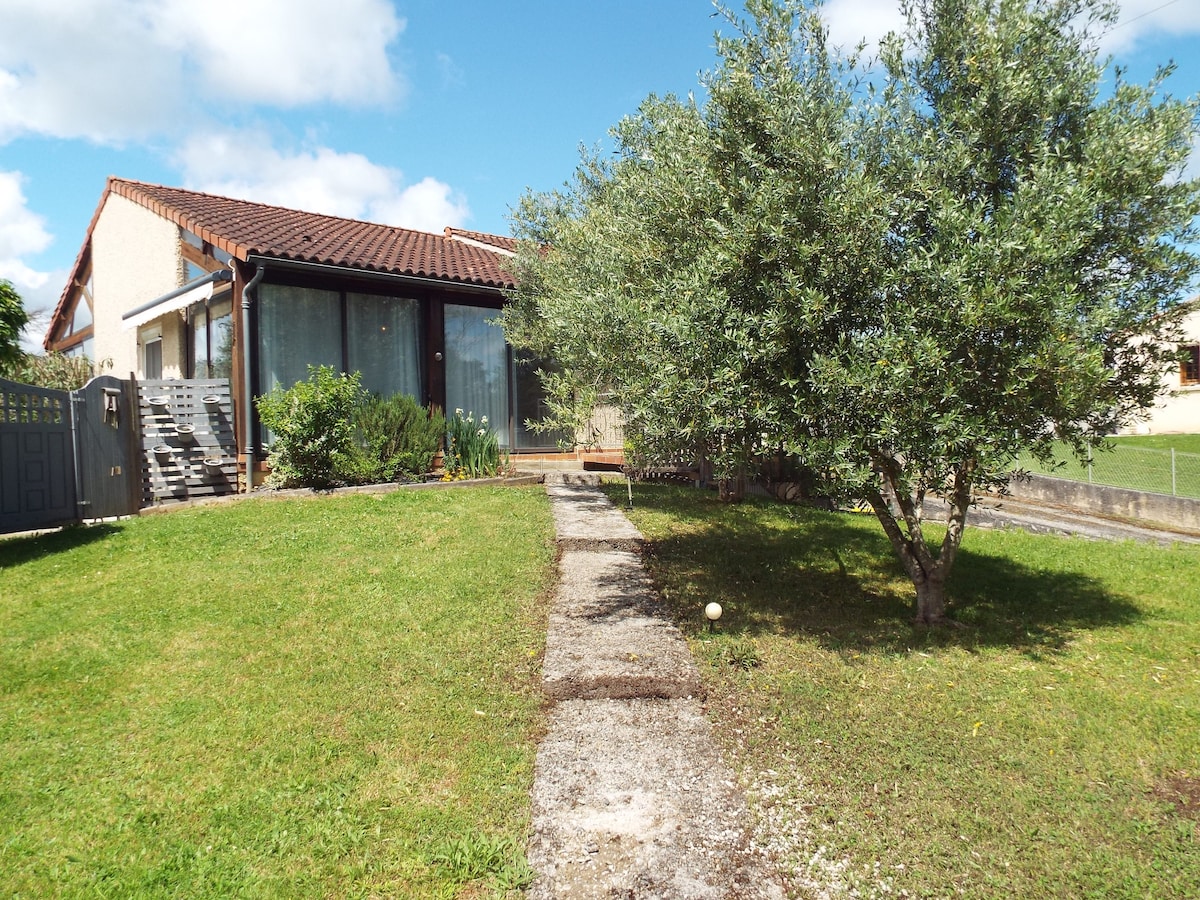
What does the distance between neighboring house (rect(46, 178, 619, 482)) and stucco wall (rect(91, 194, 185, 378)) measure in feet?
0.16

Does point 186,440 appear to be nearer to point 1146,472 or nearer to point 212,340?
point 212,340

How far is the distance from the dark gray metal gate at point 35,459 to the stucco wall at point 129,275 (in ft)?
16.4

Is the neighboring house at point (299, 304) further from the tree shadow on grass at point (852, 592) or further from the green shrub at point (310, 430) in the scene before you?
the tree shadow on grass at point (852, 592)

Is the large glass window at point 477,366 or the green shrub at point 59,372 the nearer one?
the large glass window at point 477,366

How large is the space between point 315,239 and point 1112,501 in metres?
17.4

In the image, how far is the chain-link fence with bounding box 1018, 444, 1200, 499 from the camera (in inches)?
592

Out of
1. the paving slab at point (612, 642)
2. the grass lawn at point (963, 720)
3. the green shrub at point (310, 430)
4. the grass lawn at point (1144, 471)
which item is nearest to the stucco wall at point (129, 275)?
the green shrub at point (310, 430)

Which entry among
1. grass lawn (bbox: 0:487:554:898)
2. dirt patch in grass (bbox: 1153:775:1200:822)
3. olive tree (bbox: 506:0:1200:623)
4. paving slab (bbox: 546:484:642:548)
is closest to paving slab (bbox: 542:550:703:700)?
grass lawn (bbox: 0:487:554:898)

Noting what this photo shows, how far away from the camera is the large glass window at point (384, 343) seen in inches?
502

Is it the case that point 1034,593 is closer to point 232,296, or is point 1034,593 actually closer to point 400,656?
point 400,656

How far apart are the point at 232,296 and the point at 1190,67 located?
12.2 m

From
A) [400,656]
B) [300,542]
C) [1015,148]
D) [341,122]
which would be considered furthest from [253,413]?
[1015,148]

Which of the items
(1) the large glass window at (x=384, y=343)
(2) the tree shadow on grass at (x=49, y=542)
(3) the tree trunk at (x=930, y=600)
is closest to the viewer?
(3) the tree trunk at (x=930, y=600)

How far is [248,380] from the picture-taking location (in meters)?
11.1
